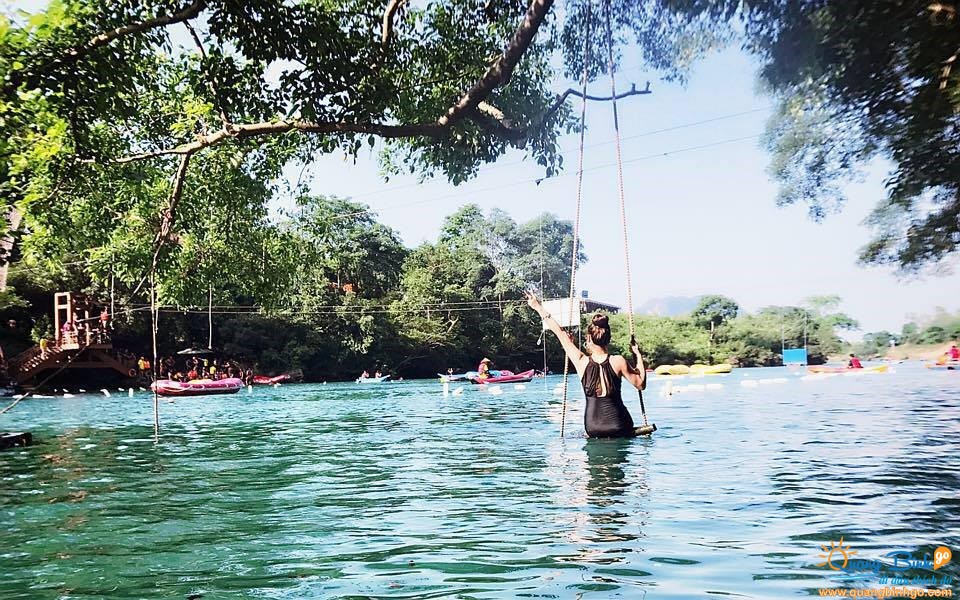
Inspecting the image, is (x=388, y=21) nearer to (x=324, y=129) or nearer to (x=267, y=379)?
(x=324, y=129)

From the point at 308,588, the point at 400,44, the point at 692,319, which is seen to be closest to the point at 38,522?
the point at 308,588

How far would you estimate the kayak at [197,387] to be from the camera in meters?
29.5

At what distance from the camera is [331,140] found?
8164mm

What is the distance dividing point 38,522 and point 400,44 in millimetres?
5803

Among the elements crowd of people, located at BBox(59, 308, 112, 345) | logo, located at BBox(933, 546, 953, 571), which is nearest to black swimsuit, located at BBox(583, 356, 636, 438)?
logo, located at BBox(933, 546, 953, 571)

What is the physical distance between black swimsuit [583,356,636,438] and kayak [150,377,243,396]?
24677mm

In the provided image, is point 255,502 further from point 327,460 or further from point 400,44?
point 400,44

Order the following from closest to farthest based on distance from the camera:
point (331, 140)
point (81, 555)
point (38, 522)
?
point (81, 555)
point (38, 522)
point (331, 140)

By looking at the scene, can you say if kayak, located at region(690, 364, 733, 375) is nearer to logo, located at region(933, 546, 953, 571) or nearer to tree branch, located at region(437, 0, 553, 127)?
tree branch, located at region(437, 0, 553, 127)

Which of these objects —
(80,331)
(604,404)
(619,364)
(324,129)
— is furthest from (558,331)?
(80,331)

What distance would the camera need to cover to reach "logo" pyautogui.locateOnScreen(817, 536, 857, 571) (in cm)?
331

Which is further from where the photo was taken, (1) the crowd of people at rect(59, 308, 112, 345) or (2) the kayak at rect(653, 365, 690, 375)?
(2) the kayak at rect(653, 365, 690, 375)

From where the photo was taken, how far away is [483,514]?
483 centimetres

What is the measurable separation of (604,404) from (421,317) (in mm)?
41122
